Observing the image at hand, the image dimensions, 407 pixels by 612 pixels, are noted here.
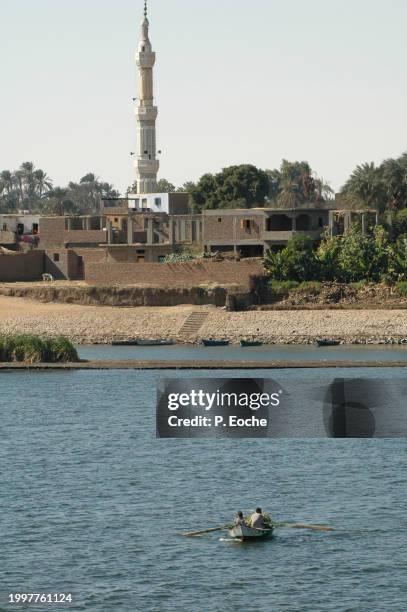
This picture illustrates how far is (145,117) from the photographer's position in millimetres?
155250

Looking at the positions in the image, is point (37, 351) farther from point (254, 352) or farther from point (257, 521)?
point (257, 521)

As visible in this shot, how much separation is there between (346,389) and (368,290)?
65416 millimetres

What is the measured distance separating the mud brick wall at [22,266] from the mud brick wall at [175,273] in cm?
856

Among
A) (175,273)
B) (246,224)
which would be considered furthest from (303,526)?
(246,224)

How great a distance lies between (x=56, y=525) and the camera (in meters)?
51.2

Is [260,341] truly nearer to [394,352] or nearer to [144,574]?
[394,352]

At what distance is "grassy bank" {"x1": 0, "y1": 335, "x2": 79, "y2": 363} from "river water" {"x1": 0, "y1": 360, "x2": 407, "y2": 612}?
18.6 m

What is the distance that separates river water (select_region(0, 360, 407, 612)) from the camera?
43.9 m

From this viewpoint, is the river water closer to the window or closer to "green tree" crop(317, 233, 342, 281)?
"green tree" crop(317, 233, 342, 281)

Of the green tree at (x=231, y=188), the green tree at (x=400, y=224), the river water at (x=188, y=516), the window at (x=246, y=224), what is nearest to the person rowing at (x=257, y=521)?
the river water at (x=188, y=516)

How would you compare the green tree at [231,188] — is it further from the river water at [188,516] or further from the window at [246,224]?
the river water at [188,516]

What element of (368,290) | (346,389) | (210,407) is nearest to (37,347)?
(368,290)

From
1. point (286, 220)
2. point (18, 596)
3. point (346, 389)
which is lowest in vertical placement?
point (18, 596)

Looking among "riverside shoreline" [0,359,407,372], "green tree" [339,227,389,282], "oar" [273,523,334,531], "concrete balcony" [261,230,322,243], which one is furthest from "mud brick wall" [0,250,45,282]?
"oar" [273,523,334,531]
